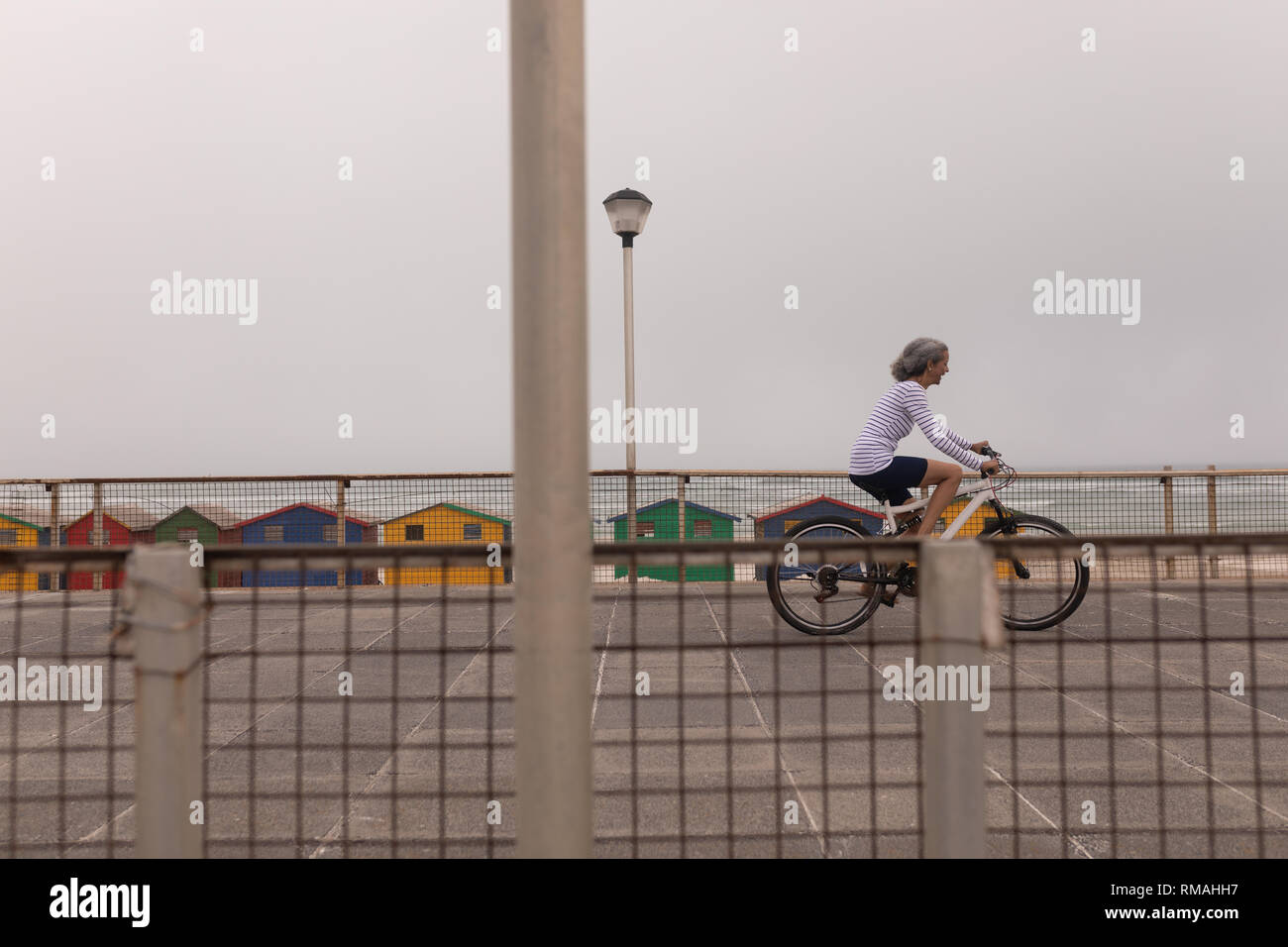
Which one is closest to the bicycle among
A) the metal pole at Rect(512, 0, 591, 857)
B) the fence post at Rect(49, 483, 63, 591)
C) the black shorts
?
the black shorts

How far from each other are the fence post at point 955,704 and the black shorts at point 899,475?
4.52 metres

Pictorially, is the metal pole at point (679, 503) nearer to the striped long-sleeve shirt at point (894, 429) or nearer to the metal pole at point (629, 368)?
the metal pole at point (629, 368)

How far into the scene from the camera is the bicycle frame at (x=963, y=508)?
6727 mm

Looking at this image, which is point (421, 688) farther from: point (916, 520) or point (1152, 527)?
point (1152, 527)

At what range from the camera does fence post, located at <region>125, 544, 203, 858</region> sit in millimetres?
2021

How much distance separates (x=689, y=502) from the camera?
10.7m

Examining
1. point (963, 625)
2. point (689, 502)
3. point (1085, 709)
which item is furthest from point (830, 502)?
point (963, 625)

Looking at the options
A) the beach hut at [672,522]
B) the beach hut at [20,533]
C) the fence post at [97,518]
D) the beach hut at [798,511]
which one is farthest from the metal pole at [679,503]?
the beach hut at [20,533]

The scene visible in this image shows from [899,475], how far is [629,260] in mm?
5624

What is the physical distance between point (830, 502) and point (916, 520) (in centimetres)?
467

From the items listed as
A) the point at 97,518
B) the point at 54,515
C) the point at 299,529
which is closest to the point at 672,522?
the point at 299,529

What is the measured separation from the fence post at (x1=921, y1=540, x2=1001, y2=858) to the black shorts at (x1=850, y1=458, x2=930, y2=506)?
4.52 metres

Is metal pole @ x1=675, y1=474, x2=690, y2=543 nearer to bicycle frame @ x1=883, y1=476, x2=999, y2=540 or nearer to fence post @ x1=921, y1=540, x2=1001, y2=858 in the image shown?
bicycle frame @ x1=883, y1=476, x2=999, y2=540

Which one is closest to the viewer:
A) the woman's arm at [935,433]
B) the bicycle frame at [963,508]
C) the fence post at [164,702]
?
the fence post at [164,702]
